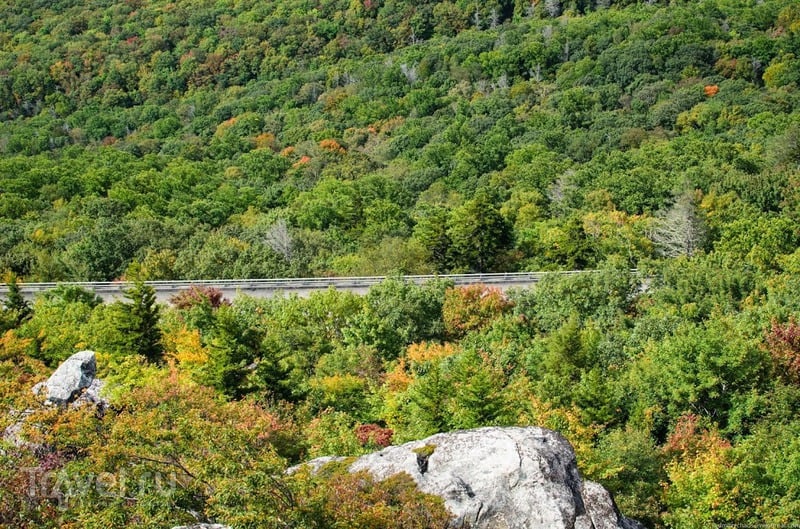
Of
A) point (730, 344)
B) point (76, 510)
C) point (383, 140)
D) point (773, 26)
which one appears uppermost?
point (76, 510)

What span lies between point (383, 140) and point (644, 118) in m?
42.5

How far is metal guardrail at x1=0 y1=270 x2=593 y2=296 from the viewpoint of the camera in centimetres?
5859

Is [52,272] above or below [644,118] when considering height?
above

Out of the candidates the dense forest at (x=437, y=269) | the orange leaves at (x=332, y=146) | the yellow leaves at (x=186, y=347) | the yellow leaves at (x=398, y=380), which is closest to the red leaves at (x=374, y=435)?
the dense forest at (x=437, y=269)

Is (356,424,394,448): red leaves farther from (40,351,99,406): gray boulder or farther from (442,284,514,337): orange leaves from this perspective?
(442,284,514,337): orange leaves

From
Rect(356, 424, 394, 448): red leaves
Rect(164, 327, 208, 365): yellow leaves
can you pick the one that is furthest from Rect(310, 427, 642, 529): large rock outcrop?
Rect(164, 327, 208, 365): yellow leaves

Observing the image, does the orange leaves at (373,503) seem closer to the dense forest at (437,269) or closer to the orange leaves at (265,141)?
the dense forest at (437,269)

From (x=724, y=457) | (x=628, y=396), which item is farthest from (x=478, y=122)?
(x=724, y=457)

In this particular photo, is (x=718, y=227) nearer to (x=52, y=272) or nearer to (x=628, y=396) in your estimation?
(x=628, y=396)

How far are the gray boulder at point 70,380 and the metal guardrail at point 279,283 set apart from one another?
2476 cm

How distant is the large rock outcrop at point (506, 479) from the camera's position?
21719 millimetres

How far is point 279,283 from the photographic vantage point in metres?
60.4

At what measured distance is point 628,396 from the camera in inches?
1532

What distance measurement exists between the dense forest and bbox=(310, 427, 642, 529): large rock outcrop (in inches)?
44.2
